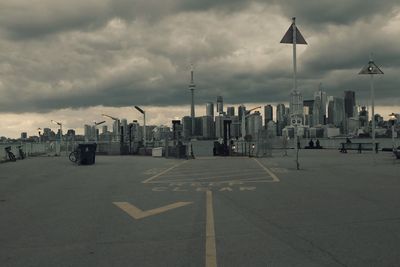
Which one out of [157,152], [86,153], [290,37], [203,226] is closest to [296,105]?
[290,37]

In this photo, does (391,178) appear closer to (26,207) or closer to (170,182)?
(170,182)

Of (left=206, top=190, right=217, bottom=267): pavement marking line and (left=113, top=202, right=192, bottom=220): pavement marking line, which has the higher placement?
(left=206, top=190, right=217, bottom=267): pavement marking line

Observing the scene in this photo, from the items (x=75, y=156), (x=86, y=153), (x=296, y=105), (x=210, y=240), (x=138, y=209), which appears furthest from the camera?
(x=75, y=156)

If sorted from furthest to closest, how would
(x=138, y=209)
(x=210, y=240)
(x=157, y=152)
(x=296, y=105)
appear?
(x=157, y=152) < (x=296, y=105) < (x=138, y=209) < (x=210, y=240)

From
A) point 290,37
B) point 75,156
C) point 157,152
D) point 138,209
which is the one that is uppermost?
point 290,37

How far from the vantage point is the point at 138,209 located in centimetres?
1159

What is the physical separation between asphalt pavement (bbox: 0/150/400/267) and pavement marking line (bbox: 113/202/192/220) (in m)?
0.02

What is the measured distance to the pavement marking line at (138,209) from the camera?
10656 mm

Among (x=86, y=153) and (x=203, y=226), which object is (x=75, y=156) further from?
(x=203, y=226)

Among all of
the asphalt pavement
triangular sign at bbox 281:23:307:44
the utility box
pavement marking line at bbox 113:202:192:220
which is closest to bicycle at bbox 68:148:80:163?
the utility box

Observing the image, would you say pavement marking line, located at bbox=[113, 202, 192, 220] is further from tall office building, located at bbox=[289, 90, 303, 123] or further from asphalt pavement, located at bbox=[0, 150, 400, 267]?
tall office building, located at bbox=[289, 90, 303, 123]

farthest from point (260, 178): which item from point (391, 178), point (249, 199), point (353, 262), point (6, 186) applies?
point (353, 262)

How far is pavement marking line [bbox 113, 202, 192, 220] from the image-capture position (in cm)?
1066

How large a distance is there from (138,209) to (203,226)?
9.58 feet
